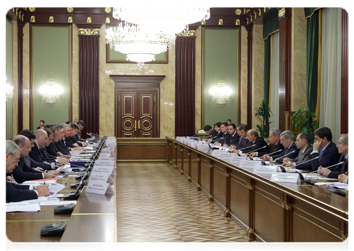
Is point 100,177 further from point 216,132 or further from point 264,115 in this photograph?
point 264,115

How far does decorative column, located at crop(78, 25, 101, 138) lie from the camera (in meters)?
12.5

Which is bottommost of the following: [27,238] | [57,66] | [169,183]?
[169,183]

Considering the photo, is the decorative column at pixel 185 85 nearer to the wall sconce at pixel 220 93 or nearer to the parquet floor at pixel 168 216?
the wall sconce at pixel 220 93

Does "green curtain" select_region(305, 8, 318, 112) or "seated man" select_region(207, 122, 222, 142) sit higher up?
"green curtain" select_region(305, 8, 318, 112)

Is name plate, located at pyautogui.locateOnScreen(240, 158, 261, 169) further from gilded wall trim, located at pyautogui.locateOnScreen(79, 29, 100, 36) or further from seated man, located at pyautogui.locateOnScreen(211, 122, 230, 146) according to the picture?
gilded wall trim, located at pyautogui.locateOnScreen(79, 29, 100, 36)

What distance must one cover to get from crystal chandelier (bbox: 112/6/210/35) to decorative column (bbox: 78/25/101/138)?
18.5 feet

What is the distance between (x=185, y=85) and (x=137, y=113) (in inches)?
67.3

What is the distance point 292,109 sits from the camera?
9.59 m

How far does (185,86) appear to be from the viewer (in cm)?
1282

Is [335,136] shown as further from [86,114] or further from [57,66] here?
[57,66]

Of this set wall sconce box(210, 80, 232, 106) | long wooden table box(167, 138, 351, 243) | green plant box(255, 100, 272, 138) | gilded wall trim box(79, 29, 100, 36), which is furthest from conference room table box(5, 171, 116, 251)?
gilded wall trim box(79, 29, 100, 36)

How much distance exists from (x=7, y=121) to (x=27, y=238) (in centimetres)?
988

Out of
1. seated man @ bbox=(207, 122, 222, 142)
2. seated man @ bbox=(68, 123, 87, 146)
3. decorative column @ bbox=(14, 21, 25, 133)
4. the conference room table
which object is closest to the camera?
the conference room table
